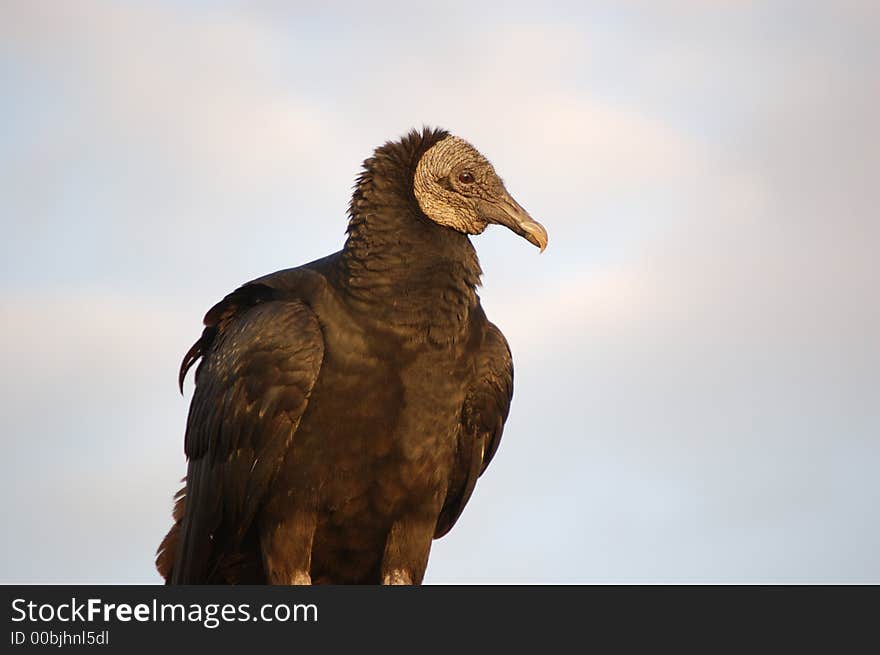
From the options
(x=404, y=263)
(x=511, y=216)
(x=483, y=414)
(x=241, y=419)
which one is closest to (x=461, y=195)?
(x=511, y=216)

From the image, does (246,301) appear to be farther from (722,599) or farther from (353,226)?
(722,599)

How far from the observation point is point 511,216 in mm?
7648

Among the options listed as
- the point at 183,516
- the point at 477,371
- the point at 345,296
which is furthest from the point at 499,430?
the point at 183,516

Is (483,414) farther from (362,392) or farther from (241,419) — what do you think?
(241,419)

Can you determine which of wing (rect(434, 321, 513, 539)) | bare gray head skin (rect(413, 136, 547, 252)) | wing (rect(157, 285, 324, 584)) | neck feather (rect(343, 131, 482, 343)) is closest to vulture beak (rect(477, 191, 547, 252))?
bare gray head skin (rect(413, 136, 547, 252))

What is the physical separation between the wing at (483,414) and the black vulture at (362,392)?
0.01m

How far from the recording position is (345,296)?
752cm

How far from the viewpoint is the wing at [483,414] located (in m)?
7.77

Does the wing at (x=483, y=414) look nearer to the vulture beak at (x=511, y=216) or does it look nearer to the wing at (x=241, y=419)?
the vulture beak at (x=511, y=216)

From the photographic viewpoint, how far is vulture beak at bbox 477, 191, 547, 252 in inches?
295

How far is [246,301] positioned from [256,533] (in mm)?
1179

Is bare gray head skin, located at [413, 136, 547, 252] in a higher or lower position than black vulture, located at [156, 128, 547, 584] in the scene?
higher

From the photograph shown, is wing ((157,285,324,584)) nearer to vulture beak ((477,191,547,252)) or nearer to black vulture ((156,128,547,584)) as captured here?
black vulture ((156,128,547,584))

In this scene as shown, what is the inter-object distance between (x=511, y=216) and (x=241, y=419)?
1.65 m
